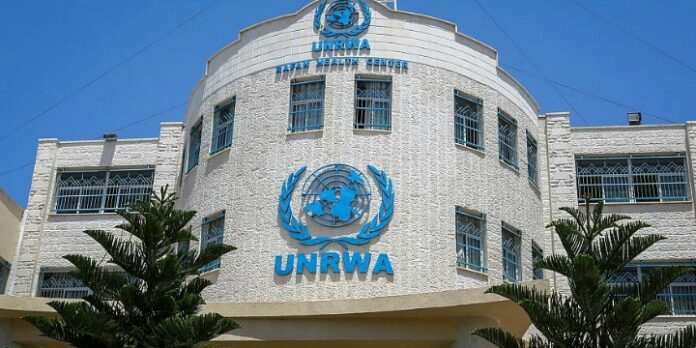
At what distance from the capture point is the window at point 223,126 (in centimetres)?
2195

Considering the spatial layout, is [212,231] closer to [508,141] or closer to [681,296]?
[508,141]

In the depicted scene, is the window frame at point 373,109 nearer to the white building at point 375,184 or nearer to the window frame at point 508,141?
the white building at point 375,184

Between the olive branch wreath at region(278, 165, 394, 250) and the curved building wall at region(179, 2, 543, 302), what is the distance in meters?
0.14

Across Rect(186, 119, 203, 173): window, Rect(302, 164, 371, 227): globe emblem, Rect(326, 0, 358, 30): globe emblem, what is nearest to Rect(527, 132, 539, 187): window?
Rect(302, 164, 371, 227): globe emblem

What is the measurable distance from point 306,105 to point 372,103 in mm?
1413

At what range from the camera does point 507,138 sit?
2238cm

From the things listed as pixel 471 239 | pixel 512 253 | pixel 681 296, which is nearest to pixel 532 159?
pixel 512 253

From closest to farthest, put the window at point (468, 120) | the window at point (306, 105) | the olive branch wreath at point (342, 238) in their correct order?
the olive branch wreath at point (342, 238) < the window at point (306, 105) < the window at point (468, 120)

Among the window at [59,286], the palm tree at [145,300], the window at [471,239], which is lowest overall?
the palm tree at [145,300]

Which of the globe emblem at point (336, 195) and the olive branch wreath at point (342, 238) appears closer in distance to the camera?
the olive branch wreath at point (342, 238)

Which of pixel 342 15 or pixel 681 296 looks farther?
pixel 681 296

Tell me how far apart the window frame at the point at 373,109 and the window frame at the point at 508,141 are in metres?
2.71

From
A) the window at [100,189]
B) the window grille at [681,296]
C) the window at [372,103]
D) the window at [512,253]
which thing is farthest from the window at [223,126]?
the window grille at [681,296]

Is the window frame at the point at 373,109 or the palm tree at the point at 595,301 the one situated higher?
the window frame at the point at 373,109
